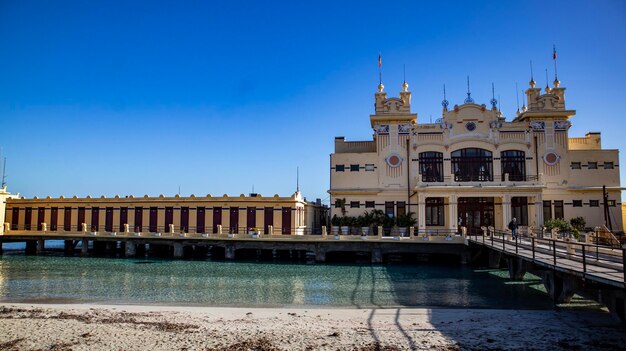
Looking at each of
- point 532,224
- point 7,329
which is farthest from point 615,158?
point 7,329

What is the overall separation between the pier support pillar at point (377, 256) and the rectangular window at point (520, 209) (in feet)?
42.6

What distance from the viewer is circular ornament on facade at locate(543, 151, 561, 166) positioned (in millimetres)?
40875

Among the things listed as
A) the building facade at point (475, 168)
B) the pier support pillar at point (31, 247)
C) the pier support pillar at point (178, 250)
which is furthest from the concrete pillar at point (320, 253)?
the pier support pillar at point (31, 247)

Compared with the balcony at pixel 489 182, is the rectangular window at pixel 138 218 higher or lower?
lower

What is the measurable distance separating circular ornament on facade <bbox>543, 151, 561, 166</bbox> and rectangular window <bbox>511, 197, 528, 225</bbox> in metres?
4.30

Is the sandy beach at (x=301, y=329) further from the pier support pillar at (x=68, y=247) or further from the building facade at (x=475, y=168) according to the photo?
the pier support pillar at (x=68, y=247)

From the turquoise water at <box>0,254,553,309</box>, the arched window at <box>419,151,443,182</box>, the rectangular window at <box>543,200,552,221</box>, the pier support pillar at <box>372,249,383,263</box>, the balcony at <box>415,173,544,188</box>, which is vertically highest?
the arched window at <box>419,151,443,182</box>

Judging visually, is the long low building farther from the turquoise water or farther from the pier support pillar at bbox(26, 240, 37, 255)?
the turquoise water

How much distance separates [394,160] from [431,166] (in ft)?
11.0

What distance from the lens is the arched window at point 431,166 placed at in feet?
137

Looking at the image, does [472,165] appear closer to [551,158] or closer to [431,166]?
[431,166]

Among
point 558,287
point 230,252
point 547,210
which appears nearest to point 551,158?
point 547,210

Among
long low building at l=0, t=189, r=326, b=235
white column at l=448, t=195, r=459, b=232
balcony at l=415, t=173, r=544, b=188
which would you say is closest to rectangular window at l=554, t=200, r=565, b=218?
balcony at l=415, t=173, r=544, b=188

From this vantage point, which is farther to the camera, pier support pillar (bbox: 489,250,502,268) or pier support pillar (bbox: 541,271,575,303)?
pier support pillar (bbox: 489,250,502,268)
